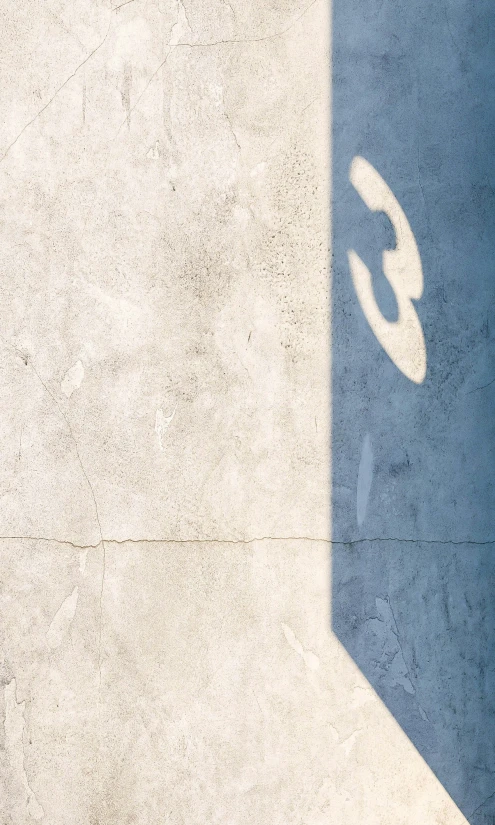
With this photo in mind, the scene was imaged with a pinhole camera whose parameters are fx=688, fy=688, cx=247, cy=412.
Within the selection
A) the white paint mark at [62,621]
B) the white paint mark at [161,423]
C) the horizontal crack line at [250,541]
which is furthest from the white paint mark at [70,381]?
the white paint mark at [62,621]

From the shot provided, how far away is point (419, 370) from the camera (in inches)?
121

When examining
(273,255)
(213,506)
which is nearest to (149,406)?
(213,506)

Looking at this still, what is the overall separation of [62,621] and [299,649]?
3.40 ft

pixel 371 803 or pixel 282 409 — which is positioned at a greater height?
pixel 282 409

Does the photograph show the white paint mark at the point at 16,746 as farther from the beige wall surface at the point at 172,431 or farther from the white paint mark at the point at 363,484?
the white paint mark at the point at 363,484

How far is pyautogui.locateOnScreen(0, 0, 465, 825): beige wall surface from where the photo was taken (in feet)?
9.76

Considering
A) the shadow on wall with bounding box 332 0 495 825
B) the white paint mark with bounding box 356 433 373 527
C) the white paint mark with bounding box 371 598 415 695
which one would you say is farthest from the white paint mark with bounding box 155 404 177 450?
the white paint mark with bounding box 371 598 415 695

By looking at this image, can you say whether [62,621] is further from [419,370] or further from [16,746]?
[419,370]

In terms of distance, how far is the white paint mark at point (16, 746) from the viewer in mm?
2957

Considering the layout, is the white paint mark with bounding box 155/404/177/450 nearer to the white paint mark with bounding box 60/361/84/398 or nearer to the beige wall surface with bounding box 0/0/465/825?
the beige wall surface with bounding box 0/0/465/825

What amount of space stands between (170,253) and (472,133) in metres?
1.46

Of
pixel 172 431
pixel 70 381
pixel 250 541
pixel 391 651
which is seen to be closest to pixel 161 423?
pixel 172 431

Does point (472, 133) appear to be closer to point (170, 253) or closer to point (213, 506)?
point (170, 253)

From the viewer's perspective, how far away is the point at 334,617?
3.04 metres
